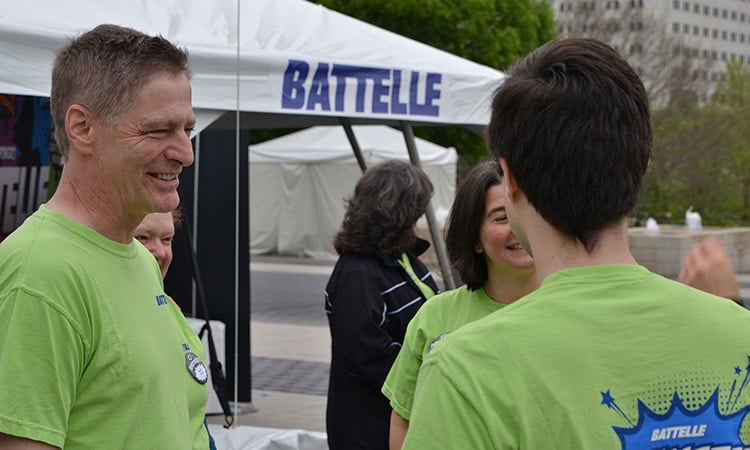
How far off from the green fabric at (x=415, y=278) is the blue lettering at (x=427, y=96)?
170 cm

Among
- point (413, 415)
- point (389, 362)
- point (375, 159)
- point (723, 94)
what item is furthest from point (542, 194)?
point (723, 94)

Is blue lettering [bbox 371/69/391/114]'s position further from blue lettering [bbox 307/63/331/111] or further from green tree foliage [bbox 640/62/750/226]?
green tree foliage [bbox 640/62/750/226]

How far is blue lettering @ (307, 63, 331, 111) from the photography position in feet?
17.4

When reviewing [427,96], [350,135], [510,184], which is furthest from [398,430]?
[350,135]

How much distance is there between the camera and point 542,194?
4.77ft

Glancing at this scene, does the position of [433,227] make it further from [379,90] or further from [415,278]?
[415,278]

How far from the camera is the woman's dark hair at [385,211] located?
4.06 metres

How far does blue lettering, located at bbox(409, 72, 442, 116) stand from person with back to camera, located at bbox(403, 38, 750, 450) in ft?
13.6

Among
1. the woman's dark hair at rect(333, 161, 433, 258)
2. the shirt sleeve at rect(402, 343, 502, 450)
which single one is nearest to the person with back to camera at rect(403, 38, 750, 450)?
the shirt sleeve at rect(402, 343, 502, 450)

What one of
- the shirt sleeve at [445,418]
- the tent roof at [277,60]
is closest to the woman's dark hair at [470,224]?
the shirt sleeve at [445,418]

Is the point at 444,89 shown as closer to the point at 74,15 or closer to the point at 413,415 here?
the point at 74,15

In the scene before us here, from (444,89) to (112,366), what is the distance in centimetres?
411

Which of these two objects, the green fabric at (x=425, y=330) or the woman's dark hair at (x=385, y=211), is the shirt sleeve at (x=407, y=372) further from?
the woman's dark hair at (x=385, y=211)

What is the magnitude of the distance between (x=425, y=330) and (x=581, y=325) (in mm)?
1535
